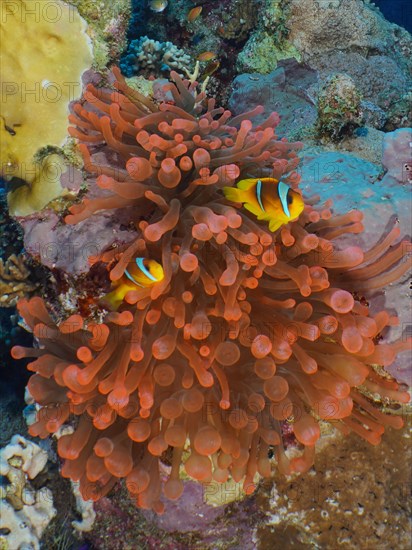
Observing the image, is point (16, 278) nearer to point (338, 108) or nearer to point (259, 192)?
point (259, 192)

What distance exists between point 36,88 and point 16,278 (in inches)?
50.3

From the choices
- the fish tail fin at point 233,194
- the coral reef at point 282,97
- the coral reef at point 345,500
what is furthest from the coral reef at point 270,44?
the coral reef at point 345,500

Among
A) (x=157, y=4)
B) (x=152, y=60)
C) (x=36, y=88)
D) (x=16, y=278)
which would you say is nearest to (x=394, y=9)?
(x=157, y=4)

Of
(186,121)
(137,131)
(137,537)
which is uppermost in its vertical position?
(186,121)

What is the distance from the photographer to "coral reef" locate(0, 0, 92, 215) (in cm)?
240

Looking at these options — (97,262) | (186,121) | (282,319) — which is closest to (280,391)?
(282,319)

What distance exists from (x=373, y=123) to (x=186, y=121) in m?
2.01

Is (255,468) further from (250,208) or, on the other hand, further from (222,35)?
(222,35)

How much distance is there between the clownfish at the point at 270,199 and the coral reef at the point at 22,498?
7.02 ft

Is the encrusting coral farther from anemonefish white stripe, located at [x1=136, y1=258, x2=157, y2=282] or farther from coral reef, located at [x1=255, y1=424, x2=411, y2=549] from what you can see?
coral reef, located at [x1=255, y1=424, x2=411, y2=549]

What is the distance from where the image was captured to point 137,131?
2.36 m

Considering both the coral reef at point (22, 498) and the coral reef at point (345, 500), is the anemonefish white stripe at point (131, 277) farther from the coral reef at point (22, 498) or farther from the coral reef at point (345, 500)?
the coral reef at point (22, 498)

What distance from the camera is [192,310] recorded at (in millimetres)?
2127

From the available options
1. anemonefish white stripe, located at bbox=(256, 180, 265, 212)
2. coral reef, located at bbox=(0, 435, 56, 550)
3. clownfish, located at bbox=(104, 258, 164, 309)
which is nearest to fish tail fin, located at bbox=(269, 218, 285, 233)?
anemonefish white stripe, located at bbox=(256, 180, 265, 212)
